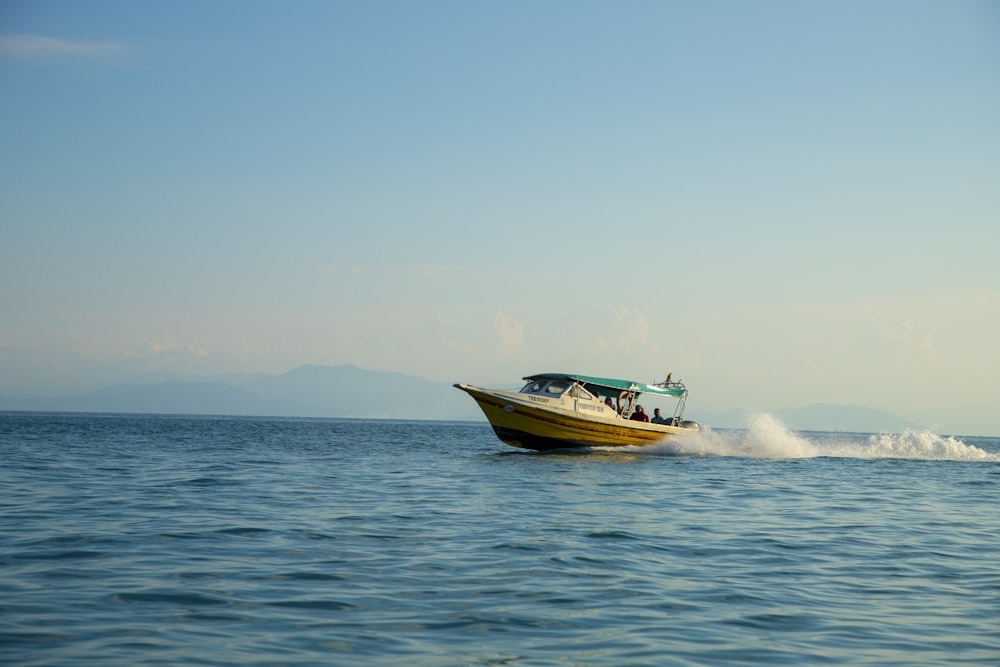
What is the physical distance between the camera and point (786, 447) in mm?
46719

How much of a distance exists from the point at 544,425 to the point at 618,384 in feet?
14.6

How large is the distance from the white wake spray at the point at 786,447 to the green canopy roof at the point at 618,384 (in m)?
2.36

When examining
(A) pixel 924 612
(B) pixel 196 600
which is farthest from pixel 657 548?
(B) pixel 196 600

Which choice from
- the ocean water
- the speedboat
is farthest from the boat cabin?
the ocean water

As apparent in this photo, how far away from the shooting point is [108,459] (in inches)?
1323

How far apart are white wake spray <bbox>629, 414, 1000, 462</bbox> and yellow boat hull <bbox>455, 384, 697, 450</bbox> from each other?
1.93 m

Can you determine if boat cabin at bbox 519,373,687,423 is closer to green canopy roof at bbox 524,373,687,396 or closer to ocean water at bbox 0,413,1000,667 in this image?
green canopy roof at bbox 524,373,687,396

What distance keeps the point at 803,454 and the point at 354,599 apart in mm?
40854

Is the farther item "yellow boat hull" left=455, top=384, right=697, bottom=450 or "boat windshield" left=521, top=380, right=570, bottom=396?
"boat windshield" left=521, top=380, right=570, bottom=396

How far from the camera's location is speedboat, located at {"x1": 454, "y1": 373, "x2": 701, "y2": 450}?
3809 centimetres

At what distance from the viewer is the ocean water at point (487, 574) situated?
27.8 ft

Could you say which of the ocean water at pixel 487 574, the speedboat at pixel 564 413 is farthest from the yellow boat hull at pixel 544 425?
the ocean water at pixel 487 574

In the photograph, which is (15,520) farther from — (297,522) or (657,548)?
(657,548)

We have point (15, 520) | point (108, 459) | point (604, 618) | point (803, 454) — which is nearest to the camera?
point (604, 618)
